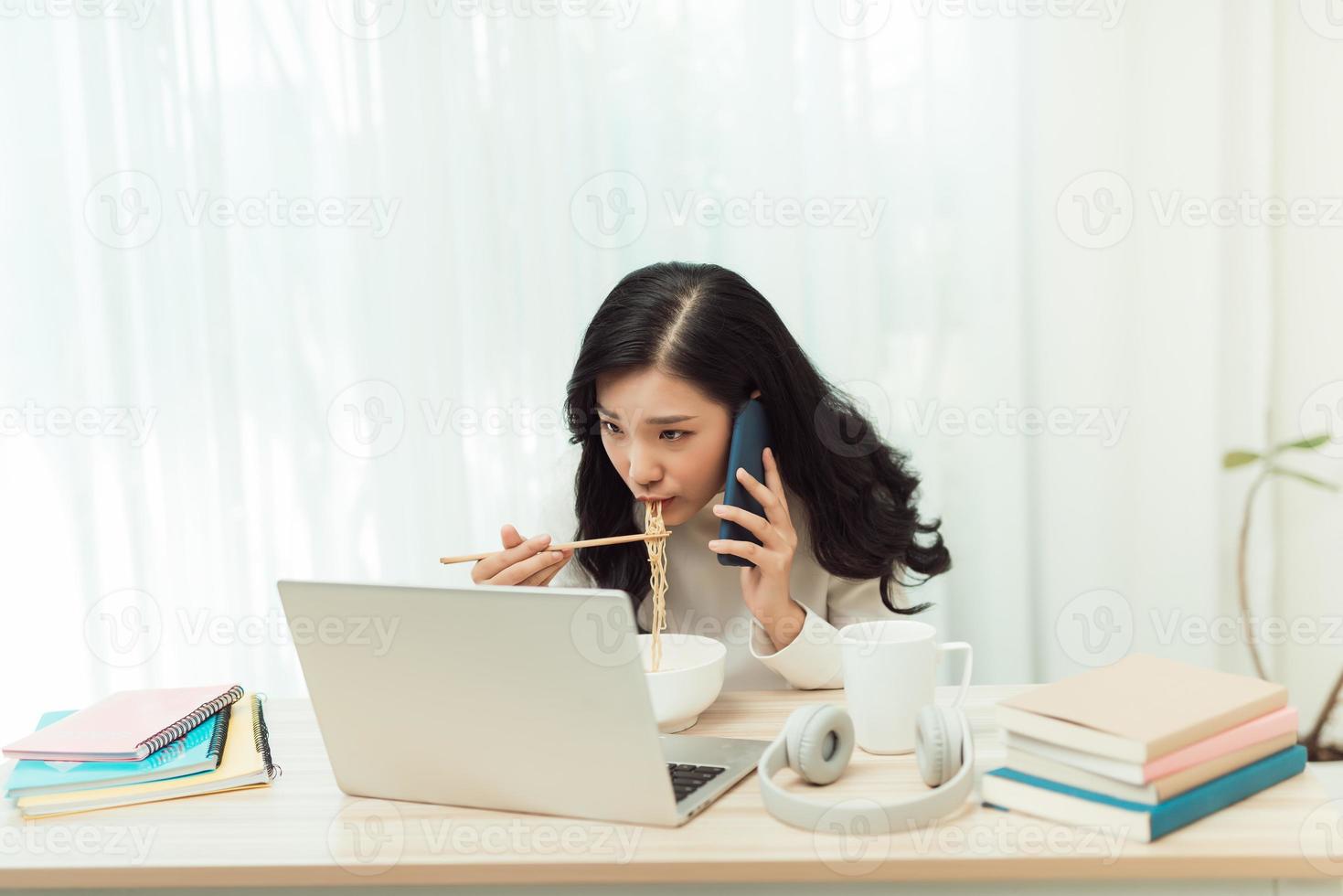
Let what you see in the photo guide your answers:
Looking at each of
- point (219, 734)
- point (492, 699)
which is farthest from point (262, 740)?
point (492, 699)

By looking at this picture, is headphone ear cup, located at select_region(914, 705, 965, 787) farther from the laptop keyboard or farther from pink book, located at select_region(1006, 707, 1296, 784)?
the laptop keyboard

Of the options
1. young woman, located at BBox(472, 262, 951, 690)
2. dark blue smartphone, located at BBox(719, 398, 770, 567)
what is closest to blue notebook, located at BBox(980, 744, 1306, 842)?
young woman, located at BBox(472, 262, 951, 690)

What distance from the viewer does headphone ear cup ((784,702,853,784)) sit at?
1.15m

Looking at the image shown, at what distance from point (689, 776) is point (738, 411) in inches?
30.0

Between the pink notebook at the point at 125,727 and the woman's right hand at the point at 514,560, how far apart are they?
387 mm

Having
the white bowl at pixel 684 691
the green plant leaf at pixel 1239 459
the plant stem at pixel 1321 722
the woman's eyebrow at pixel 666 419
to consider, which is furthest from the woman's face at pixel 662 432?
the plant stem at pixel 1321 722

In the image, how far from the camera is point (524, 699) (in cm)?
108

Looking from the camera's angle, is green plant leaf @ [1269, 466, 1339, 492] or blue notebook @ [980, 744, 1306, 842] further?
green plant leaf @ [1269, 466, 1339, 492]

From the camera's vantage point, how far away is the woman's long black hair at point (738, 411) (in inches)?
70.7

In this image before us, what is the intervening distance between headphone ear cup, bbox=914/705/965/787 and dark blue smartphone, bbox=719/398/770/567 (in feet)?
1.93

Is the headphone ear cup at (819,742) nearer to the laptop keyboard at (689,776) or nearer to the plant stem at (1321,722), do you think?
the laptop keyboard at (689,776)

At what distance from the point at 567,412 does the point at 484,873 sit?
1051 millimetres

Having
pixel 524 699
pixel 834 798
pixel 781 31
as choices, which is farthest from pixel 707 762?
pixel 781 31

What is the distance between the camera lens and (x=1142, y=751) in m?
1.01
